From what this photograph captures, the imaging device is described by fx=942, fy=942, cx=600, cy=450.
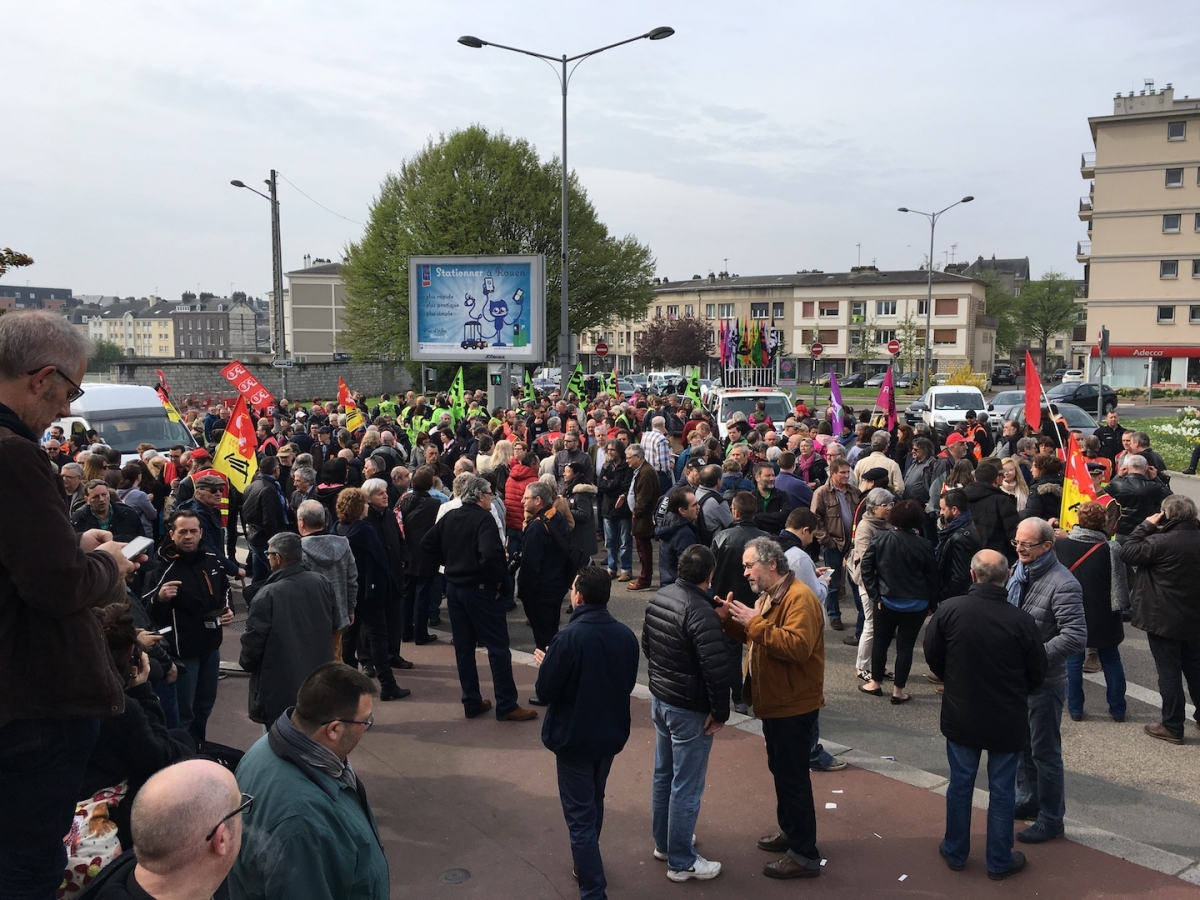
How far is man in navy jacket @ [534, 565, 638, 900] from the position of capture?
15.9 feet

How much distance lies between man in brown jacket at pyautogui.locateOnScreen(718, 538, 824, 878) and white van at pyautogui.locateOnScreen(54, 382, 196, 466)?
1331cm

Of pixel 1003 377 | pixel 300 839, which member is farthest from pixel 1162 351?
pixel 300 839

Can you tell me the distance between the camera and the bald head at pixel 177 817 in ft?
7.49

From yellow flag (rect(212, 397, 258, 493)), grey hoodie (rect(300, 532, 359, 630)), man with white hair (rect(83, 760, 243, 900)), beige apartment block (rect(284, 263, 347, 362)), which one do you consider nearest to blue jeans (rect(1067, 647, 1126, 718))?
grey hoodie (rect(300, 532, 359, 630))

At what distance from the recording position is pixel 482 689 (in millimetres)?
8242

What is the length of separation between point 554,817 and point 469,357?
895 inches

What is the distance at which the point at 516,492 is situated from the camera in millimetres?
10281

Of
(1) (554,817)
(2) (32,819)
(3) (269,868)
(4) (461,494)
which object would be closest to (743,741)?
(1) (554,817)

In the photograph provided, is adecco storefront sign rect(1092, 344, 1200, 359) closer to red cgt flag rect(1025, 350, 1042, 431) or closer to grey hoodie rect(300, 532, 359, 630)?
red cgt flag rect(1025, 350, 1042, 431)

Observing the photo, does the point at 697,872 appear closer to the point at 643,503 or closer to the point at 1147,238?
the point at 643,503

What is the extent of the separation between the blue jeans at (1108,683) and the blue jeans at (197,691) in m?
6.46

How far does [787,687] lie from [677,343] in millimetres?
64721

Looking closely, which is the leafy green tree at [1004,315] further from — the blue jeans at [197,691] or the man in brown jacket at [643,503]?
the blue jeans at [197,691]

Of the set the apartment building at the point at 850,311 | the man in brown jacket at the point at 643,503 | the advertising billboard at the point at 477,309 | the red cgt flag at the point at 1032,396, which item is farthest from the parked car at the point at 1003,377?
the man in brown jacket at the point at 643,503
